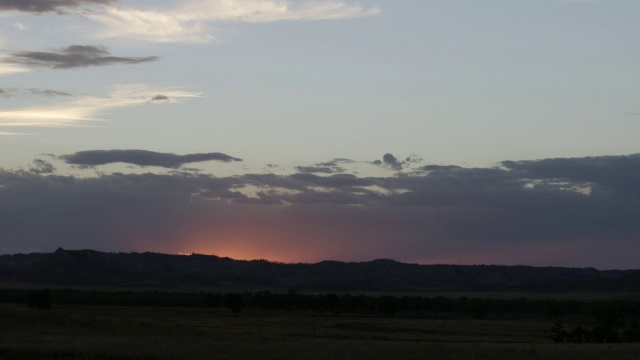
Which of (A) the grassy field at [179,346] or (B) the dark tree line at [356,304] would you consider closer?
(A) the grassy field at [179,346]

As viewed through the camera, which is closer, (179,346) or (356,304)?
(179,346)

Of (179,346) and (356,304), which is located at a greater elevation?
(179,346)

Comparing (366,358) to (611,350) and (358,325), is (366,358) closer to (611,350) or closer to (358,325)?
(611,350)

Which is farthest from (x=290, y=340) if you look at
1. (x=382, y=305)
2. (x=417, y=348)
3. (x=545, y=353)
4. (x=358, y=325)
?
(x=382, y=305)

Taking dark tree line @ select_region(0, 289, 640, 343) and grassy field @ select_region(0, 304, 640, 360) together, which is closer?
grassy field @ select_region(0, 304, 640, 360)

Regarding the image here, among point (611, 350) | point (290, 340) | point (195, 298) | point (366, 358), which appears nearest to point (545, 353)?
point (611, 350)

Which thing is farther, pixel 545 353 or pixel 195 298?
pixel 195 298

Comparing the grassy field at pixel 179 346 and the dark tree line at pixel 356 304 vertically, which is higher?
the grassy field at pixel 179 346

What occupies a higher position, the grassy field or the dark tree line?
the grassy field

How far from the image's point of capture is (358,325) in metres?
101

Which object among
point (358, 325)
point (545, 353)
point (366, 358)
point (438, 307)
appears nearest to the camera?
point (366, 358)

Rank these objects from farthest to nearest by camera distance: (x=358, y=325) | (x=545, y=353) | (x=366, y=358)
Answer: (x=358, y=325)
(x=545, y=353)
(x=366, y=358)

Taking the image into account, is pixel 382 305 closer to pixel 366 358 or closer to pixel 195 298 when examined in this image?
pixel 195 298

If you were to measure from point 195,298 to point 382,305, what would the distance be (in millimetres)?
37715
